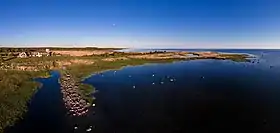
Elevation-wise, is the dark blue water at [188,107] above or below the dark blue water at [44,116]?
above

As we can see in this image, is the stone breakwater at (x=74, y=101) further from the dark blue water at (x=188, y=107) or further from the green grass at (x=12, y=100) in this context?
the green grass at (x=12, y=100)

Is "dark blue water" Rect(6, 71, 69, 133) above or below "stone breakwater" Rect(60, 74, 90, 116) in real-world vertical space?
below

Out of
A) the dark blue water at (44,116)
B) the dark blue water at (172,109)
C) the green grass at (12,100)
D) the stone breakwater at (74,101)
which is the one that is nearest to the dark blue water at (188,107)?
the dark blue water at (172,109)

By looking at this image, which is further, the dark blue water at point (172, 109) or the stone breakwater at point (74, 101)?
the stone breakwater at point (74, 101)

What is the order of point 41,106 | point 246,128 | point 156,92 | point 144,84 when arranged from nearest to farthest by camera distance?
point 246,128, point 41,106, point 156,92, point 144,84

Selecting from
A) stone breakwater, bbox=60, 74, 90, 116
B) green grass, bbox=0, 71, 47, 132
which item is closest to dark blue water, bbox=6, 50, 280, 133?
stone breakwater, bbox=60, 74, 90, 116

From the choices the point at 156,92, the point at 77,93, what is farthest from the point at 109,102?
→ the point at 156,92

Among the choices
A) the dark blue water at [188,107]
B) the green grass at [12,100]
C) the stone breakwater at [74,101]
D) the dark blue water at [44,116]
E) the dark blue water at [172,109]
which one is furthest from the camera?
the stone breakwater at [74,101]

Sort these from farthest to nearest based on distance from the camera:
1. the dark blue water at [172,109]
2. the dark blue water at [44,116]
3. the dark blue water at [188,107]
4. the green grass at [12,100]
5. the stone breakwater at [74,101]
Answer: the stone breakwater at [74,101] → the green grass at [12,100] → the dark blue water at [188,107] → the dark blue water at [172,109] → the dark blue water at [44,116]

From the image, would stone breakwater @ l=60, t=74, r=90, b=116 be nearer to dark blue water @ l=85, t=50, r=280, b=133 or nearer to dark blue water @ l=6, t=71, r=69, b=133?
dark blue water @ l=6, t=71, r=69, b=133

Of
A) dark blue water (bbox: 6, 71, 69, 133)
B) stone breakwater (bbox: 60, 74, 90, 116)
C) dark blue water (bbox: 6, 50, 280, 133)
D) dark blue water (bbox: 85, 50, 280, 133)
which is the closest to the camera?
dark blue water (bbox: 6, 71, 69, 133)

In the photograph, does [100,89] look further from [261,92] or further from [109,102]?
[261,92]
